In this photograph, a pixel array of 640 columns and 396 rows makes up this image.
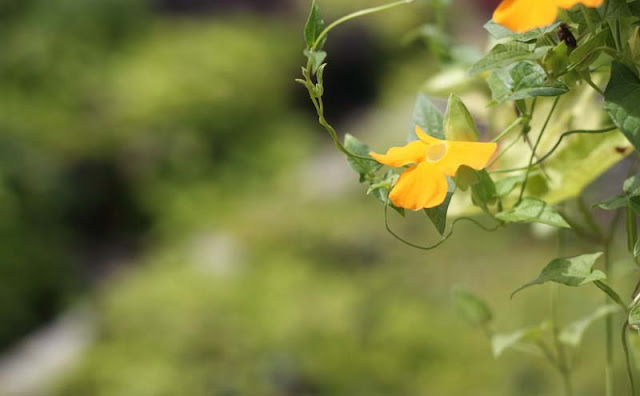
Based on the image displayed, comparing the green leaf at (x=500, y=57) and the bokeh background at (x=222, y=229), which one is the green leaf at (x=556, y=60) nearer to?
the green leaf at (x=500, y=57)

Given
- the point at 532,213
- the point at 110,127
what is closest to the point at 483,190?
the point at 532,213

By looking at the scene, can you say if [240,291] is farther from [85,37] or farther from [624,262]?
[85,37]

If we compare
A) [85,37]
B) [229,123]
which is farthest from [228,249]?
[85,37]

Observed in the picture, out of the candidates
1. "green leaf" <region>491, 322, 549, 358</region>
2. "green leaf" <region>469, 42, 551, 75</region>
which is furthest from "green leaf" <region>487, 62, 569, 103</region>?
"green leaf" <region>491, 322, 549, 358</region>

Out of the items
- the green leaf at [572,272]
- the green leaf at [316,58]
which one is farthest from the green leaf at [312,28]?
the green leaf at [572,272]

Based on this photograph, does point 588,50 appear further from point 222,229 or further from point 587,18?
point 222,229

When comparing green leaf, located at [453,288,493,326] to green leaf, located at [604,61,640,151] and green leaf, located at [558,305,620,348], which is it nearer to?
green leaf, located at [558,305,620,348]
